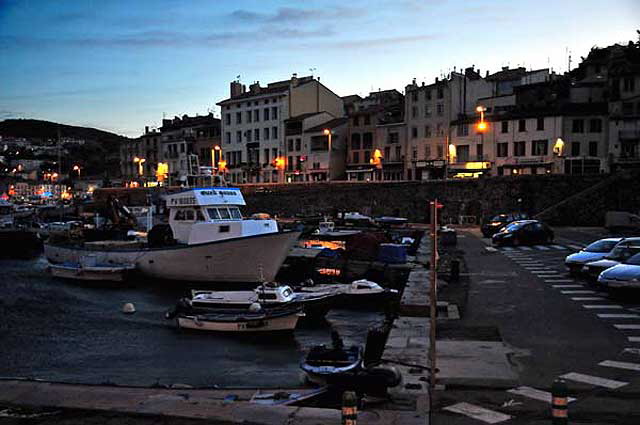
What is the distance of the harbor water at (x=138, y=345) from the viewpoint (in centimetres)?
1869

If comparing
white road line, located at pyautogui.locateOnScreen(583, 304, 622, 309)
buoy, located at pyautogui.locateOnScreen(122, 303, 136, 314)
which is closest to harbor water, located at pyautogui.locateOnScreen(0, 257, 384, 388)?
buoy, located at pyautogui.locateOnScreen(122, 303, 136, 314)

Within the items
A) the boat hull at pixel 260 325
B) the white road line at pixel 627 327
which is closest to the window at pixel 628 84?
the white road line at pixel 627 327

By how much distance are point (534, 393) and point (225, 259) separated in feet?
85.6

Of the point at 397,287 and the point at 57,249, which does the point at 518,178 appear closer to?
the point at 397,287

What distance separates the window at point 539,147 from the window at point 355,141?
26.2 metres

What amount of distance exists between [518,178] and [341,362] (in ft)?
176

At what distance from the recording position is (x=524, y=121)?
73375mm

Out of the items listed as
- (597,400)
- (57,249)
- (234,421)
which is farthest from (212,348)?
(57,249)

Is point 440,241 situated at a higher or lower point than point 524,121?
lower

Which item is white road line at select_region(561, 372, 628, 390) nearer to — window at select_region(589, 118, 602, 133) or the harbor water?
the harbor water

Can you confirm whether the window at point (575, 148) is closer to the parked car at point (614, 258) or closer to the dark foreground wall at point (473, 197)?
the dark foreground wall at point (473, 197)

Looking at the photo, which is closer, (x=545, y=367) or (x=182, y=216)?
(x=545, y=367)

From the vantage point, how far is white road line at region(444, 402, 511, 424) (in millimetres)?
10484

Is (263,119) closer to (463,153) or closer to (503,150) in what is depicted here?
(463,153)
